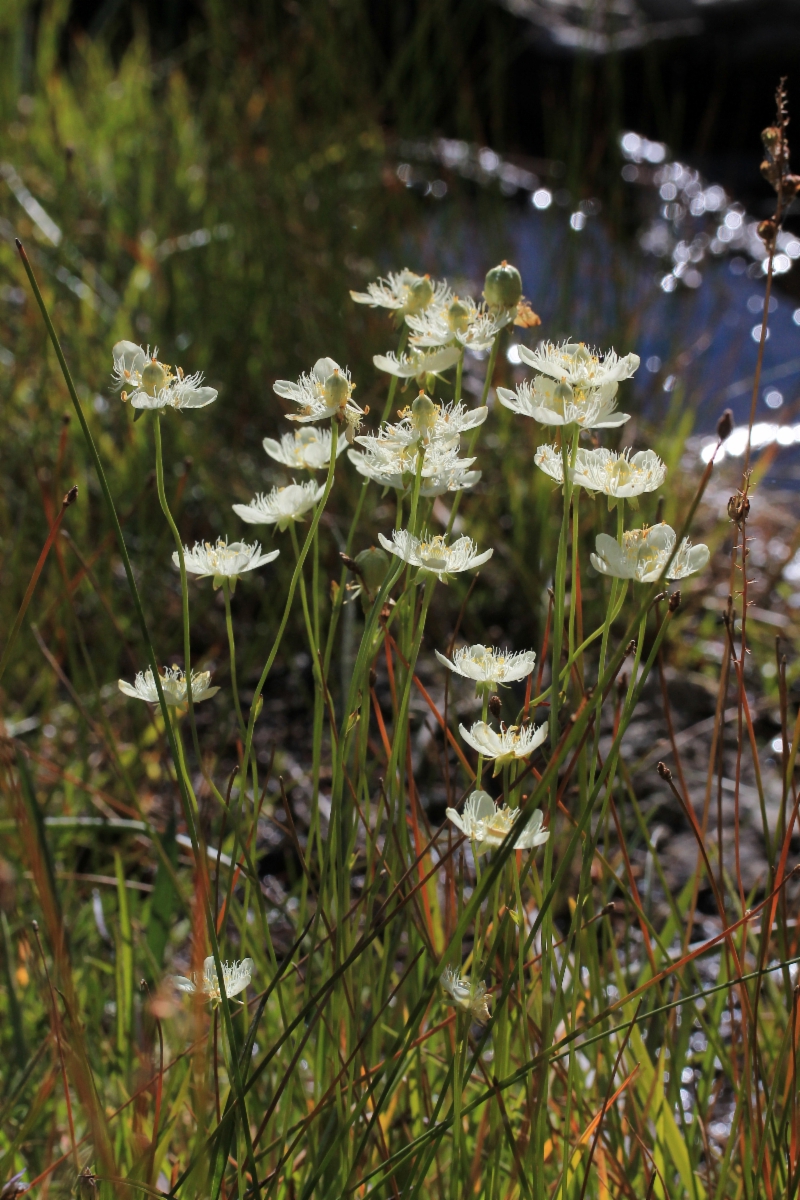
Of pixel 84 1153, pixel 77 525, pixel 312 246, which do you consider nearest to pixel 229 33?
pixel 312 246

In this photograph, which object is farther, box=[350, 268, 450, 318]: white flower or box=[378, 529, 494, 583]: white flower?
box=[350, 268, 450, 318]: white flower

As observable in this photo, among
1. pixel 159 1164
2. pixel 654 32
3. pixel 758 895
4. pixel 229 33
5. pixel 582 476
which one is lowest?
pixel 159 1164

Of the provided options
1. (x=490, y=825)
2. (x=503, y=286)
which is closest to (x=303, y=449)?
(x=503, y=286)

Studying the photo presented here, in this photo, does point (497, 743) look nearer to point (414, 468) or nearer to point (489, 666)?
point (489, 666)

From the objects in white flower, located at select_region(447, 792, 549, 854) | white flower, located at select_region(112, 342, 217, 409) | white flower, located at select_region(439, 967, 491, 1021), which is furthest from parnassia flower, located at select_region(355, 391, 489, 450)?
white flower, located at select_region(439, 967, 491, 1021)

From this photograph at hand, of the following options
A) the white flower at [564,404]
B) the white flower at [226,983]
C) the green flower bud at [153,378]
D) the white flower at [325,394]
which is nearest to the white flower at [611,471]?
the white flower at [564,404]

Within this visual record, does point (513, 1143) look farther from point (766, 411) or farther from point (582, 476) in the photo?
point (766, 411)

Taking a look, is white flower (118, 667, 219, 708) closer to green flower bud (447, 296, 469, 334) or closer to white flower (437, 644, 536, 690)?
white flower (437, 644, 536, 690)

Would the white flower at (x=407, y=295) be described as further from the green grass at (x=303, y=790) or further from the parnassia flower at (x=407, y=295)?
the green grass at (x=303, y=790)
